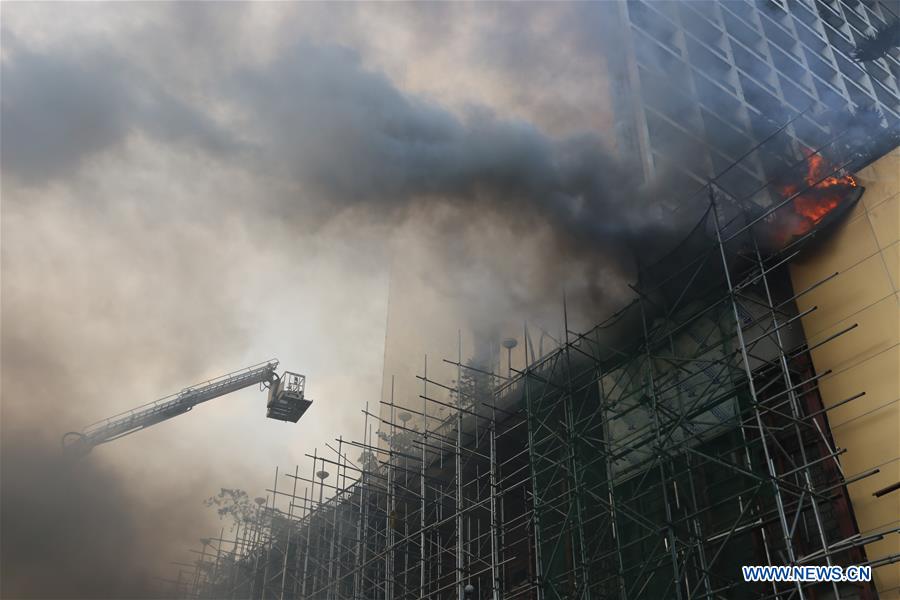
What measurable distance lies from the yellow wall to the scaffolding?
291mm

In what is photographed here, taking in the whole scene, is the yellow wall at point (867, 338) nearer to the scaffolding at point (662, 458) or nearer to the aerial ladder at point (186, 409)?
the scaffolding at point (662, 458)

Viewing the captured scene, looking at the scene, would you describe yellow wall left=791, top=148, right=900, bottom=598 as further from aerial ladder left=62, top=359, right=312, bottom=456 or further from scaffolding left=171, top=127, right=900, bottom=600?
aerial ladder left=62, top=359, right=312, bottom=456

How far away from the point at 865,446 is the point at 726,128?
13.9 m

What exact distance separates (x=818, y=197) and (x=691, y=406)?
16.0ft

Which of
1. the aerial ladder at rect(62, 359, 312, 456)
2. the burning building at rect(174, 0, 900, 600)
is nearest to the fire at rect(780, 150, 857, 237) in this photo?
the burning building at rect(174, 0, 900, 600)

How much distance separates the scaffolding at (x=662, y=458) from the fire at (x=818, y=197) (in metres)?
0.29

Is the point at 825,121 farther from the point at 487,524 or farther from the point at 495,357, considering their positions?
the point at 487,524

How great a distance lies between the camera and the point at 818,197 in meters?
16.7

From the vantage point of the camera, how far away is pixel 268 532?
Answer: 3133 cm

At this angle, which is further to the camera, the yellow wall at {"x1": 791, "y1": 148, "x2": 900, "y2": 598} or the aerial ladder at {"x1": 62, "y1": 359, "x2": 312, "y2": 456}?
the aerial ladder at {"x1": 62, "y1": 359, "x2": 312, "y2": 456}

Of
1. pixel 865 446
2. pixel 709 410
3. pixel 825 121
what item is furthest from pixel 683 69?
pixel 865 446

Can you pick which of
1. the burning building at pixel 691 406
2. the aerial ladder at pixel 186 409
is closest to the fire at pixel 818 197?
the burning building at pixel 691 406

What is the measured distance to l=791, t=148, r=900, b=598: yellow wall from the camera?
13445mm

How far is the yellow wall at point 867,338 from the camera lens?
13.4 m
